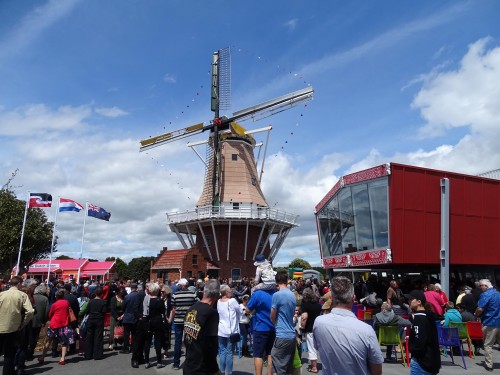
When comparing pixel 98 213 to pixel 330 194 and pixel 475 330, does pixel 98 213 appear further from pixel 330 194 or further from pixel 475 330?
pixel 475 330

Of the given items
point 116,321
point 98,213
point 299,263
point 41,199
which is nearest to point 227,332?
point 116,321

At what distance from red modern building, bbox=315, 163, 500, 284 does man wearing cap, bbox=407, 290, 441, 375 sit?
1092cm

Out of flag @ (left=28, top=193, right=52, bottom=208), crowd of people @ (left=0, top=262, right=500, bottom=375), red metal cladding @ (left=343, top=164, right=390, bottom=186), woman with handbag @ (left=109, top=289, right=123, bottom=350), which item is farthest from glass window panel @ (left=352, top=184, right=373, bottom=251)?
flag @ (left=28, top=193, right=52, bottom=208)

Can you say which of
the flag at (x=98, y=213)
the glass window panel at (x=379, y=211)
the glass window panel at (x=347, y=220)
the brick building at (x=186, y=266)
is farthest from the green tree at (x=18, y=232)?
the glass window panel at (x=379, y=211)

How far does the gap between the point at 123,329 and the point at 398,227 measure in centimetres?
1077

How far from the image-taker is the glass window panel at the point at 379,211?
16.0m

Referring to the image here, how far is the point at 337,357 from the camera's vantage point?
3.04m

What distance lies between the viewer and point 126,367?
8461 millimetres

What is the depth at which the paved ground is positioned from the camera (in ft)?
26.3

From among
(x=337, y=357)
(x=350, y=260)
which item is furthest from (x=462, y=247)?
(x=337, y=357)

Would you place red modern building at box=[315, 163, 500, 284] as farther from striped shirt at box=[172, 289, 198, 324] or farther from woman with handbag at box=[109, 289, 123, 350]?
woman with handbag at box=[109, 289, 123, 350]

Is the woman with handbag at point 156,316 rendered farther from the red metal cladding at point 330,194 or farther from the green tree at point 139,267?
the green tree at point 139,267

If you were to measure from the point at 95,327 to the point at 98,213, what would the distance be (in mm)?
18915

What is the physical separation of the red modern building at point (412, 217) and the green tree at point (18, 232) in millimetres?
28234
